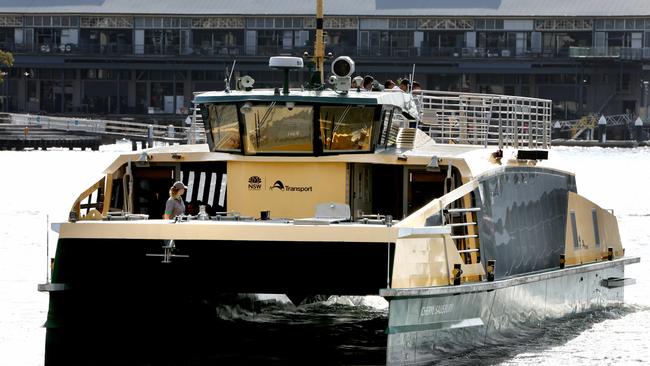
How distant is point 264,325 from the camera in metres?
24.4

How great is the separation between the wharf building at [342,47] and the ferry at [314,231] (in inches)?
4229

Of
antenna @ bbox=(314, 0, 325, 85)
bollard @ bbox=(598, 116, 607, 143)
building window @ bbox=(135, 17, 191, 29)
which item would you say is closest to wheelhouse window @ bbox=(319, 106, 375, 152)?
antenna @ bbox=(314, 0, 325, 85)

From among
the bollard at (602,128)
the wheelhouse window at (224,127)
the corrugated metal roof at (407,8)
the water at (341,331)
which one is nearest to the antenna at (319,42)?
the wheelhouse window at (224,127)

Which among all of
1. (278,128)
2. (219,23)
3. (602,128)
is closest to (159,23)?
(219,23)

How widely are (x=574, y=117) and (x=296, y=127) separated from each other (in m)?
116

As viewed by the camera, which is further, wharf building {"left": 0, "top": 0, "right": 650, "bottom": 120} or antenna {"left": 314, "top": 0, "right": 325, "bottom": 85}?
wharf building {"left": 0, "top": 0, "right": 650, "bottom": 120}

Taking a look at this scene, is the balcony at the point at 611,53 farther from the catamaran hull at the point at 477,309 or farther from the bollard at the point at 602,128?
the catamaran hull at the point at 477,309

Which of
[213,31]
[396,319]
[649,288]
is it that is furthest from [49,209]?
[213,31]

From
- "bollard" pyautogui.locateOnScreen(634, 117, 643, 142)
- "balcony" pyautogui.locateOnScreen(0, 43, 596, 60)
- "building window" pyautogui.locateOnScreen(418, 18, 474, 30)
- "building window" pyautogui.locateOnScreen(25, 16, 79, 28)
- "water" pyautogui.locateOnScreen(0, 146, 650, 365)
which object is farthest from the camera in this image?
"building window" pyautogui.locateOnScreen(25, 16, 79, 28)

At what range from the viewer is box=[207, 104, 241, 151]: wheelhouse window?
21.9 metres

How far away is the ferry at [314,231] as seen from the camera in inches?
761

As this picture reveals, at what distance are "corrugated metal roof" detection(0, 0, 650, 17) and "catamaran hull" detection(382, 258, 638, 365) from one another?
109 metres

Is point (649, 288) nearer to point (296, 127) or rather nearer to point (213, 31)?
point (296, 127)

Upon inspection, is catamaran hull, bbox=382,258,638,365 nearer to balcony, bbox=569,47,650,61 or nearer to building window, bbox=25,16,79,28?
balcony, bbox=569,47,650,61
